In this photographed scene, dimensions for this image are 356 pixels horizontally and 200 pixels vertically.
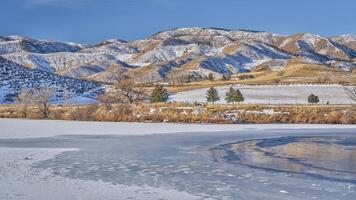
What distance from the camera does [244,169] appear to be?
16.8 metres

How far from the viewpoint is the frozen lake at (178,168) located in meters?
13.0

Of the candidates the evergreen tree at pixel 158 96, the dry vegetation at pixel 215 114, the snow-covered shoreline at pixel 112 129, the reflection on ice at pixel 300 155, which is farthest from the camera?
the evergreen tree at pixel 158 96

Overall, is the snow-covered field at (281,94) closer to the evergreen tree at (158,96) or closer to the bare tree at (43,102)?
the evergreen tree at (158,96)

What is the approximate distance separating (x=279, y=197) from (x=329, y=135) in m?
19.1

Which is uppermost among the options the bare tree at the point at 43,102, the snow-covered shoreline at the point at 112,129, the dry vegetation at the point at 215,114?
the bare tree at the point at 43,102

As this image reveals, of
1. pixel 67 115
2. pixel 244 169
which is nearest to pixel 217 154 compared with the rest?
pixel 244 169

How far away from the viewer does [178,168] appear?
17188 millimetres

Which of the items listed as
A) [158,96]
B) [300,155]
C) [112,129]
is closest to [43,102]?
[112,129]

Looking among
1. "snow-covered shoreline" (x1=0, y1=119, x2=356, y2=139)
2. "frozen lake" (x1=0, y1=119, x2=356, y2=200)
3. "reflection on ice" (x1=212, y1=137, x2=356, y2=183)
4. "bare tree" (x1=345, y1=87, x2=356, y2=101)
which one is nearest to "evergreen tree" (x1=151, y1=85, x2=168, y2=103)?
"bare tree" (x1=345, y1=87, x2=356, y2=101)

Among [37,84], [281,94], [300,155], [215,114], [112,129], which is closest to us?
[300,155]

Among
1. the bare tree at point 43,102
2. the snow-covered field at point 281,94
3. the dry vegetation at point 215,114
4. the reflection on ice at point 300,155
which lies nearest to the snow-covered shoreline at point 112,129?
the dry vegetation at point 215,114

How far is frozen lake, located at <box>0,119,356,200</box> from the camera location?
1303 centimetres

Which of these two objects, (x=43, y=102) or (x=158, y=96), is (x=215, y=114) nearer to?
(x=43, y=102)

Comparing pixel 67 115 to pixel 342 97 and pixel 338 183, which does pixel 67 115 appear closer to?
pixel 338 183
